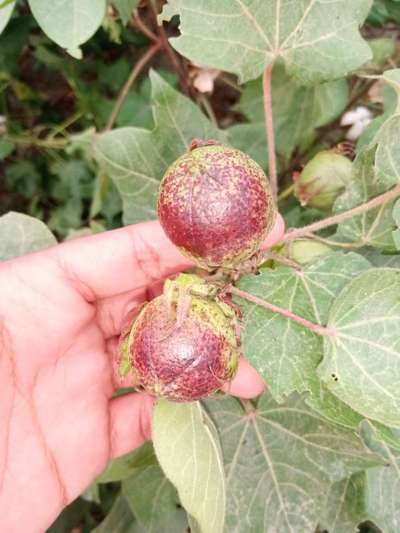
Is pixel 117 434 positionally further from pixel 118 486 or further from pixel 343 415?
pixel 118 486

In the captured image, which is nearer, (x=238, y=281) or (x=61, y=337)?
(x=238, y=281)

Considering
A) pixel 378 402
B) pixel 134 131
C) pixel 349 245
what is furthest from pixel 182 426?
pixel 134 131

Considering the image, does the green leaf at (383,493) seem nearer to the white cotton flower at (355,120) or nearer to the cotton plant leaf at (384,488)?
the cotton plant leaf at (384,488)

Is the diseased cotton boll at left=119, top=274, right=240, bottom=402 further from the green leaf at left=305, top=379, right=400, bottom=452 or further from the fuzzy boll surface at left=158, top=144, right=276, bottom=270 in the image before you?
the green leaf at left=305, top=379, right=400, bottom=452

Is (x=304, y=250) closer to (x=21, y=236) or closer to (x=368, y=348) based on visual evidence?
(x=368, y=348)

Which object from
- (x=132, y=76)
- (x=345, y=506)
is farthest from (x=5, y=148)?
(x=345, y=506)
